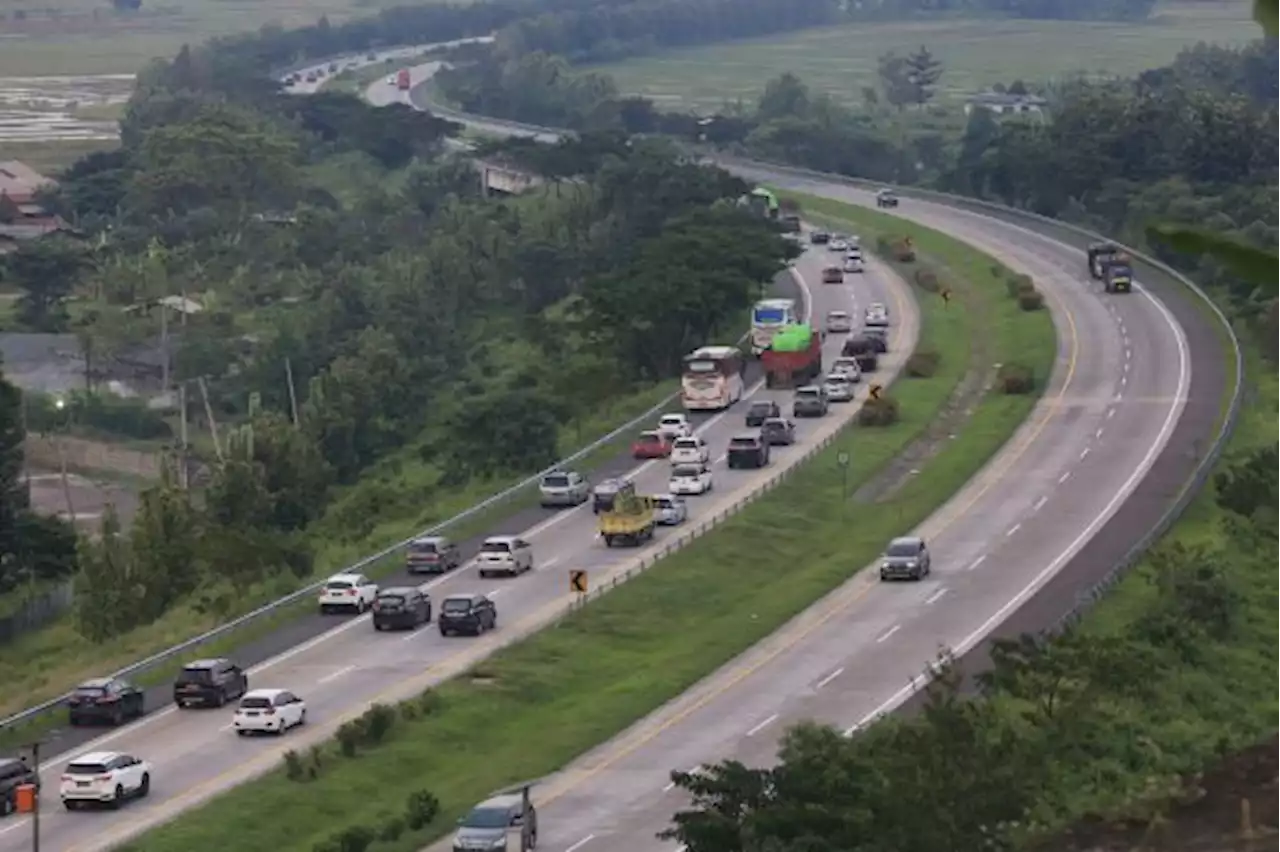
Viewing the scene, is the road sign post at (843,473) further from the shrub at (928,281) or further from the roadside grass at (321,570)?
the shrub at (928,281)

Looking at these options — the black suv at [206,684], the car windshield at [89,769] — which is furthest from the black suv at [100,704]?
the car windshield at [89,769]

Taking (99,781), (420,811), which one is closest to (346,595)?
(99,781)

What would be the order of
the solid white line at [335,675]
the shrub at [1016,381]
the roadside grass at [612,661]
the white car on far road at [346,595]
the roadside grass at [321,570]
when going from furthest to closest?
the shrub at [1016,381] < the white car on far road at [346,595] < the roadside grass at [321,570] < the solid white line at [335,675] < the roadside grass at [612,661]

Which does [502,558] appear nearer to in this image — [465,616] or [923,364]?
[465,616]

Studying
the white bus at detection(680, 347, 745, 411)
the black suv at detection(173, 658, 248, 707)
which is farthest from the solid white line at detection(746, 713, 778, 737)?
the white bus at detection(680, 347, 745, 411)

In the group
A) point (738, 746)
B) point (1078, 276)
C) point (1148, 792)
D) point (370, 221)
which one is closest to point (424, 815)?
point (738, 746)

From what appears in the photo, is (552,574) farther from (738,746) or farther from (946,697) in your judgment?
(946,697)

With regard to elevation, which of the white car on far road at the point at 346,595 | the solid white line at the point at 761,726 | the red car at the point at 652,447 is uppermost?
the solid white line at the point at 761,726
